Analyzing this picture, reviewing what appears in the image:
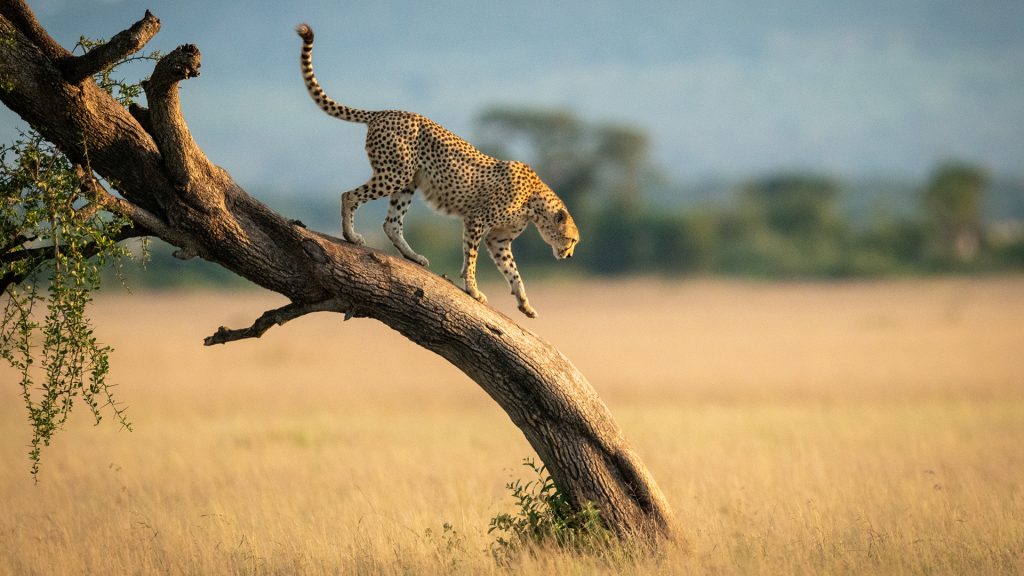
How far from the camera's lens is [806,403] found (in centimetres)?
1788

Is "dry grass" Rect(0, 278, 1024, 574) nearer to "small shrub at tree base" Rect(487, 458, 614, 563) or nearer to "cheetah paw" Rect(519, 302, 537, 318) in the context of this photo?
"small shrub at tree base" Rect(487, 458, 614, 563)

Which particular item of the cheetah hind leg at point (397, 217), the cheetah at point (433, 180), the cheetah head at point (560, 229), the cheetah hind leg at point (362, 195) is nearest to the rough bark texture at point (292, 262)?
the cheetah at point (433, 180)

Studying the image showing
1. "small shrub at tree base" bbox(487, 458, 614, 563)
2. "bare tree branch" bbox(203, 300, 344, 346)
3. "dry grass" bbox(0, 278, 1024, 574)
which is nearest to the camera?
"bare tree branch" bbox(203, 300, 344, 346)

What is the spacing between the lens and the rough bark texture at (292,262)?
6090 millimetres

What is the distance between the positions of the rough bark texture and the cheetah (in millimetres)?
544

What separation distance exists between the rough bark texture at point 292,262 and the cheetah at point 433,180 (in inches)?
21.4

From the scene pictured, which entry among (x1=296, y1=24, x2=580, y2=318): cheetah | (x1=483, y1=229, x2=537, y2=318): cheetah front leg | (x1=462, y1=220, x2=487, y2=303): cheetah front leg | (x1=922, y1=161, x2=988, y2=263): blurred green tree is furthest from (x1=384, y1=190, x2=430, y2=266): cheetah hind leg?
(x1=922, y1=161, x2=988, y2=263): blurred green tree

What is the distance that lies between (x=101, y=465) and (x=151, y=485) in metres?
1.55

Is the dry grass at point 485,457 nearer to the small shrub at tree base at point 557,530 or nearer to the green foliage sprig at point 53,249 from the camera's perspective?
the small shrub at tree base at point 557,530

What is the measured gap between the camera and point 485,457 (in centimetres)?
1240

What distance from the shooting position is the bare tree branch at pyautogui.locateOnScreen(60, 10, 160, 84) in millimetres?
5711

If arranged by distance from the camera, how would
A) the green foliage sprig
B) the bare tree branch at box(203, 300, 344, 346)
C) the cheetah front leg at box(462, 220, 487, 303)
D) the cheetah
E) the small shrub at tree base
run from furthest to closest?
the cheetah
the cheetah front leg at box(462, 220, 487, 303)
the small shrub at tree base
the bare tree branch at box(203, 300, 344, 346)
the green foliage sprig

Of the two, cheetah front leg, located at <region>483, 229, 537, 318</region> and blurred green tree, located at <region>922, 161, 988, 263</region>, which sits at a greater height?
blurred green tree, located at <region>922, 161, 988, 263</region>

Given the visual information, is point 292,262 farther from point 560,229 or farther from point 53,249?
point 560,229
